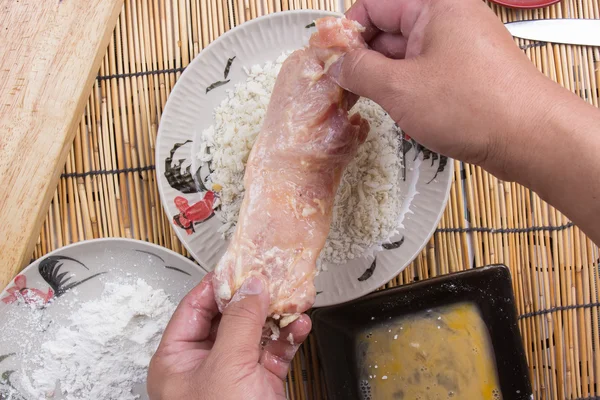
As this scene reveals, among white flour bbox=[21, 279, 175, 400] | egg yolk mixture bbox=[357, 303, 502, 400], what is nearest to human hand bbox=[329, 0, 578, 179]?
egg yolk mixture bbox=[357, 303, 502, 400]

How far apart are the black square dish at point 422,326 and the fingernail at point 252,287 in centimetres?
31

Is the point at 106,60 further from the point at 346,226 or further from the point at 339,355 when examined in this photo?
the point at 339,355

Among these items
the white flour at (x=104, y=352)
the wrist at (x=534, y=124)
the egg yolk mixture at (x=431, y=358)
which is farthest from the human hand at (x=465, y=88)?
the white flour at (x=104, y=352)

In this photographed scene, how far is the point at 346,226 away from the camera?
3.77 feet

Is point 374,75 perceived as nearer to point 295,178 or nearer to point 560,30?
point 295,178

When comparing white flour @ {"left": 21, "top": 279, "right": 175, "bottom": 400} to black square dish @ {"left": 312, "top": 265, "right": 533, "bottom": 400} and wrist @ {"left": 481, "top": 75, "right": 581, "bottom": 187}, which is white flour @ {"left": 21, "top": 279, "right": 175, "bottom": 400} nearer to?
black square dish @ {"left": 312, "top": 265, "right": 533, "bottom": 400}

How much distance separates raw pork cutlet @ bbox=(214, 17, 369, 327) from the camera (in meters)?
0.90

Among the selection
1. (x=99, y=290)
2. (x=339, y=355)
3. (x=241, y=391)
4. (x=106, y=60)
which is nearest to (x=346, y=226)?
(x=339, y=355)

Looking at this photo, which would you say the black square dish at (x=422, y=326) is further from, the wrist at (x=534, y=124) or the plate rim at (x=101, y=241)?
the wrist at (x=534, y=124)

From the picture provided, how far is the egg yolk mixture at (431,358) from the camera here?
118cm

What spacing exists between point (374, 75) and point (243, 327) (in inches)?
19.3

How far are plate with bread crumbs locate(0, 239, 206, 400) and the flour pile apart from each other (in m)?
0.23

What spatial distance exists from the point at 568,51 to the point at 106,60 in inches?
51.1

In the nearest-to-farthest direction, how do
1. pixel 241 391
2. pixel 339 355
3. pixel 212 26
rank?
1. pixel 241 391
2. pixel 339 355
3. pixel 212 26
